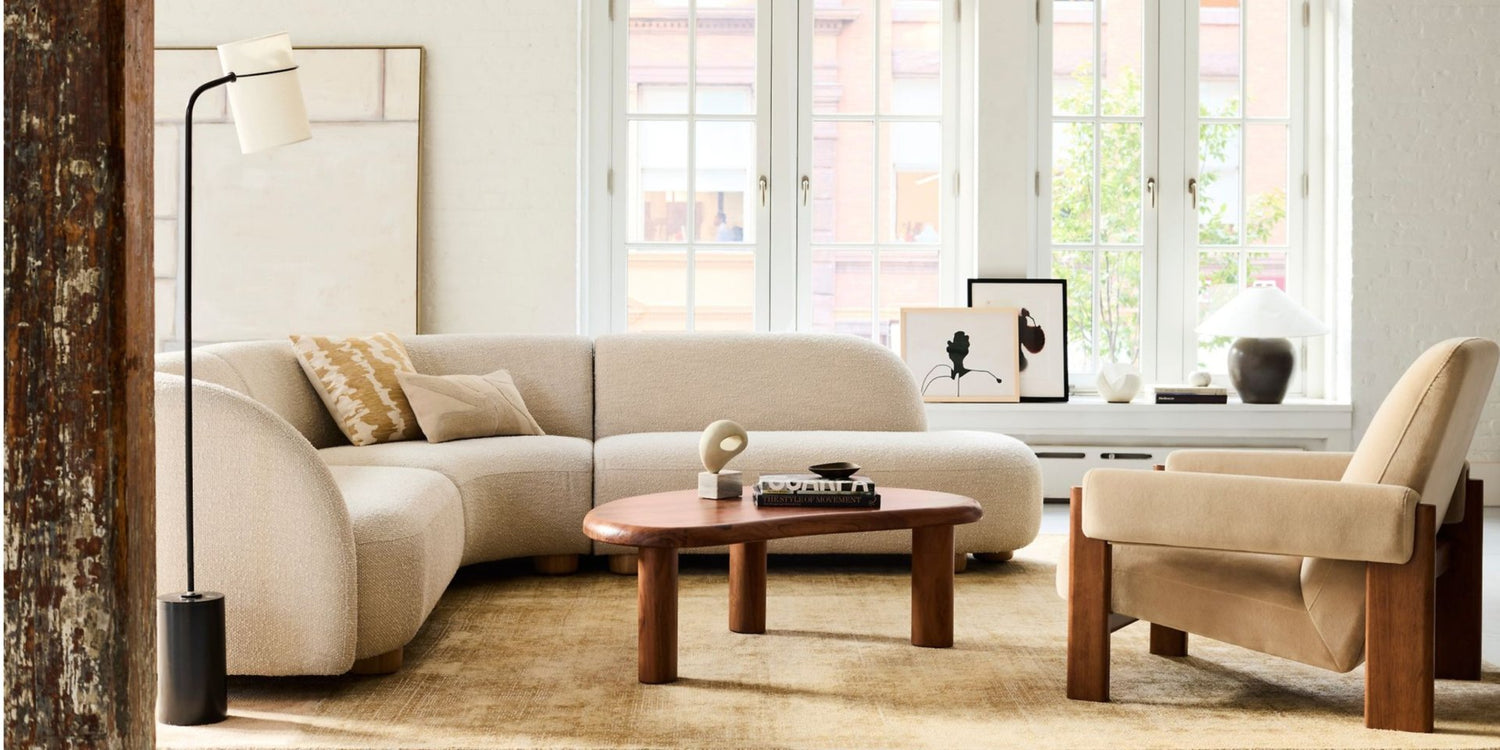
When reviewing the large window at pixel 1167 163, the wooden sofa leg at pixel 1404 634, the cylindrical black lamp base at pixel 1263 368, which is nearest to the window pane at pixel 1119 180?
the large window at pixel 1167 163

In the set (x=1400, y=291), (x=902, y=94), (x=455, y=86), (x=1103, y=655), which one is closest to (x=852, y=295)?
(x=902, y=94)

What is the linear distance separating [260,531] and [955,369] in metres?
3.84

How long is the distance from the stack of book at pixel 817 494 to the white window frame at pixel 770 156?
306 cm

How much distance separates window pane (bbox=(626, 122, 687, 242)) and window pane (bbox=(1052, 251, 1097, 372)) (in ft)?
6.14

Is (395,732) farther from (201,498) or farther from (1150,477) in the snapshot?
(1150,477)

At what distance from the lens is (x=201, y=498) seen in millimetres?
2715

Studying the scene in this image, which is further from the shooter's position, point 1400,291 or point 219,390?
point 1400,291

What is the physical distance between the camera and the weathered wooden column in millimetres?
2039

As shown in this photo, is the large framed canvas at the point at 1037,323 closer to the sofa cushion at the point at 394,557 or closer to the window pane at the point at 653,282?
the window pane at the point at 653,282

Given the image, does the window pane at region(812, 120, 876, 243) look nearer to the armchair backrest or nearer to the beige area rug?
the beige area rug

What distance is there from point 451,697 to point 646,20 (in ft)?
13.8

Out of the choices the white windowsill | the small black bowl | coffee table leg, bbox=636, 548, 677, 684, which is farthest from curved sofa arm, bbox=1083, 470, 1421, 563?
the white windowsill

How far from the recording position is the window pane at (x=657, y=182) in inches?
244

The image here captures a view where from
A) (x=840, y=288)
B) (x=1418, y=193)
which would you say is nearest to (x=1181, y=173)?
(x=1418, y=193)
